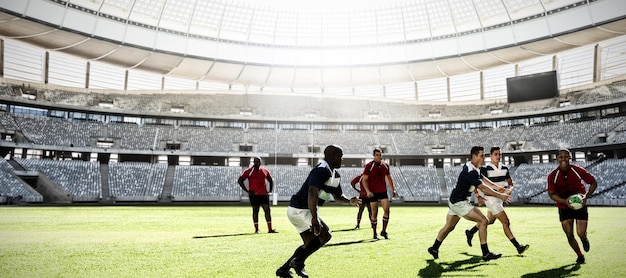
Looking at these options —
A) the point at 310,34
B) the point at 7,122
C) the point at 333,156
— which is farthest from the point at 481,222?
the point at 7,122

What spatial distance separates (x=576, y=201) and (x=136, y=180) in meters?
40.4

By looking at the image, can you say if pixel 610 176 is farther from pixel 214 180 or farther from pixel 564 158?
pixel 214 180

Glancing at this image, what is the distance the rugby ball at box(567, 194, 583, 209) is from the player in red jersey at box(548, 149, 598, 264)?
6 cm

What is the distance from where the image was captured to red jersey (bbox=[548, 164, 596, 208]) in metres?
6.96

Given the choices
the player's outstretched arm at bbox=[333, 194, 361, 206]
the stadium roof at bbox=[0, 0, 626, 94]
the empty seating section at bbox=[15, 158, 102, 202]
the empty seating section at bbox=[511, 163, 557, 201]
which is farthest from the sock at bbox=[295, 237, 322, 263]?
the stadium roof at bbox=[0, 0, 626, 94]

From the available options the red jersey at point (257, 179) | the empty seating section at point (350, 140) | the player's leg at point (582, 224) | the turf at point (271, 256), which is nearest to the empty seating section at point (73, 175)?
the empty seating section at point (350, 140)

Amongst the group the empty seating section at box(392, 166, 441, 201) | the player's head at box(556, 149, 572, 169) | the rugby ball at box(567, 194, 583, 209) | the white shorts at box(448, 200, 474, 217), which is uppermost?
the player's head at box(556, 149, 572, 169)

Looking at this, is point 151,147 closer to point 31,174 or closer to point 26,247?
point 31,174

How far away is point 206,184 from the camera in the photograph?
41.4m

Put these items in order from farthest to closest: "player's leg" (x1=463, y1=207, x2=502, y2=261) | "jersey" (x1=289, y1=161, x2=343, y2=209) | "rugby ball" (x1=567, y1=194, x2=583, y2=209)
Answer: "player's leg" (x1=463, y1=207, x2=502, y2=261), "rugby ball" (x1=567, y1=194, x2=583, y2=209), "jersey" (x1=289, y1=161, x2=343, y2=209)

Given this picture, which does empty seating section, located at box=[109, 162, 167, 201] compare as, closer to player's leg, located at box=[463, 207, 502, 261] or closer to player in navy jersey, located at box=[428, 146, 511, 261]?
player in navy jersey, located at box=[428, 146, 511, 261]

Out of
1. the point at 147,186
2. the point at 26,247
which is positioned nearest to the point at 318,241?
the point at 26,247

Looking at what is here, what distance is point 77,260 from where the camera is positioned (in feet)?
22.2

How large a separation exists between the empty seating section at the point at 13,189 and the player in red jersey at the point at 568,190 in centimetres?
3560
